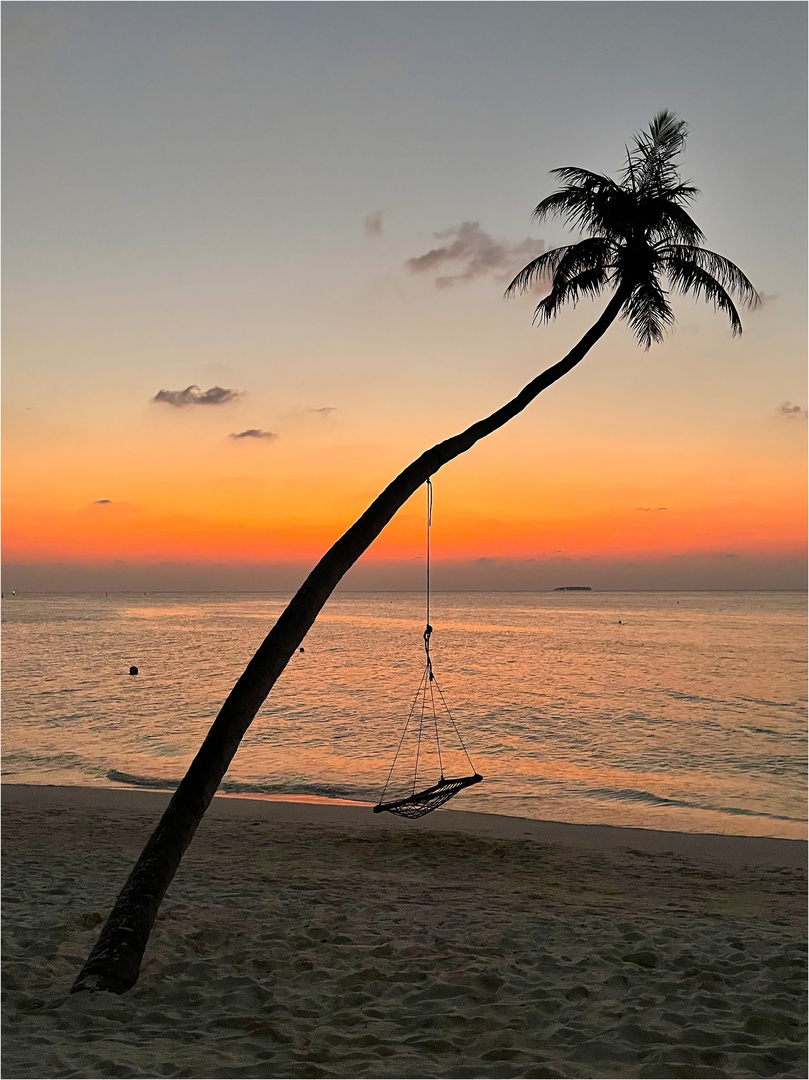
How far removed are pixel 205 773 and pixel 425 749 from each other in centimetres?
1415

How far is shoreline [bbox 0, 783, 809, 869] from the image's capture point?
10337mm

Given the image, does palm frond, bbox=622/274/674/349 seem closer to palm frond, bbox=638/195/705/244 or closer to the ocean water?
palm frond, bbox=638/195/705/244

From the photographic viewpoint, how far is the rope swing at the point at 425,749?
862 centimetres

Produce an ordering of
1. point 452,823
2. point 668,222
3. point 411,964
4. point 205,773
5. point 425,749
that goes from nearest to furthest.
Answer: point 205,773, point 411,964, point 668,222, point 452,823, point 425,749

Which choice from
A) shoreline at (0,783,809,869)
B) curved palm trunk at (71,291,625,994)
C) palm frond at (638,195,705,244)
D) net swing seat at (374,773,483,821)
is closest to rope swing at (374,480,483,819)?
net swing seat at (374,773,483,821)

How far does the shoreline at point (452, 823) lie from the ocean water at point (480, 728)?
898 mm

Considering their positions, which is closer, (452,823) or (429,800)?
(429,800)

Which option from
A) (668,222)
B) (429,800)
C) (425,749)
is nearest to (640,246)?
(668,222)

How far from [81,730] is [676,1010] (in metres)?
18.8

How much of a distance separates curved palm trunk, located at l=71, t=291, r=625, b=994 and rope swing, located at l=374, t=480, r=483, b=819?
36.8 inches

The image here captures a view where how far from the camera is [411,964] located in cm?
552

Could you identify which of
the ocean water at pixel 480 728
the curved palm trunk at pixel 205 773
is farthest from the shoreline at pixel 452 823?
the curved palm trunk at pixel 205 773

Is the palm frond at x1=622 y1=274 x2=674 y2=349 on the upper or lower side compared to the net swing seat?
upper

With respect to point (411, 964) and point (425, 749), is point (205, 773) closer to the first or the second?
point (411, 964)
